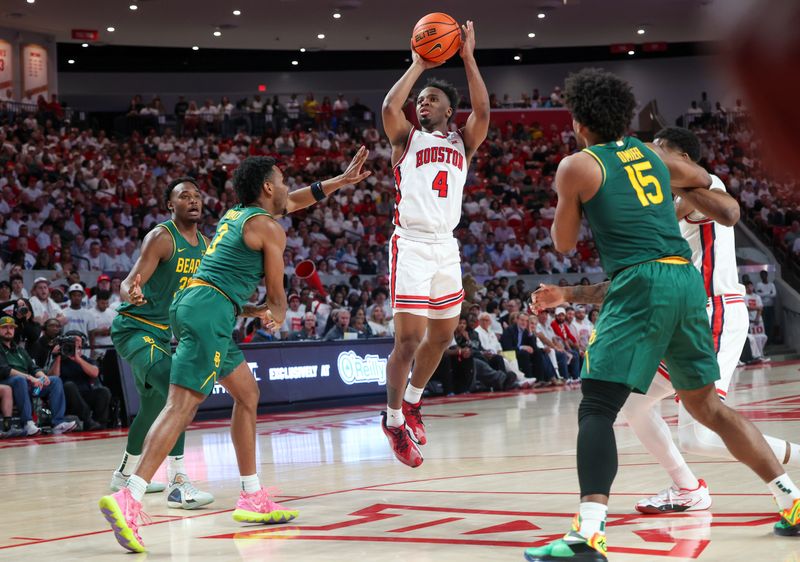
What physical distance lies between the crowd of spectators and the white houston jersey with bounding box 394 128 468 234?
3162mm

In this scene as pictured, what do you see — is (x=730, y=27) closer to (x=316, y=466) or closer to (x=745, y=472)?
(x=745, y=472)

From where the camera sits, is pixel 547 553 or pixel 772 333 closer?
pixel 547 553

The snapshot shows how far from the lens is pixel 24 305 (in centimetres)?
1112

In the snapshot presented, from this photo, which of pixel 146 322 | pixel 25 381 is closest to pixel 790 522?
pixel 146 322

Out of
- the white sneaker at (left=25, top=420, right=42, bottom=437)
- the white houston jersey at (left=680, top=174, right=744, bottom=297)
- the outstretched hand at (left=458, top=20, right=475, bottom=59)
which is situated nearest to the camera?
the white houston jersey at (left=680, top=174, right=744, bottom=297)

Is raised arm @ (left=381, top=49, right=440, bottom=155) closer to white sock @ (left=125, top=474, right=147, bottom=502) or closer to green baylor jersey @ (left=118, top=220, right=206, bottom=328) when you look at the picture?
green baylor jersey @ (left=118, top=220, right=206, bottom=328)

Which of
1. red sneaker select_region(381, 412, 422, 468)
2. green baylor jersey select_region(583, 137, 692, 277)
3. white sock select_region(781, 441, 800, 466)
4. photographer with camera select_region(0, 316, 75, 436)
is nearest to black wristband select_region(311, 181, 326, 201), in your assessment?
red sneaker select_region(381, 412, 422, 468)

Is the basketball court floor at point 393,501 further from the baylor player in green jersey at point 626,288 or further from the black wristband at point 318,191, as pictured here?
the black wristband at point 318,191

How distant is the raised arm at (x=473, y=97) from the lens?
604cm

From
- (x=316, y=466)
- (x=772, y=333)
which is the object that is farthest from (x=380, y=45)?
(x=316, y=466)

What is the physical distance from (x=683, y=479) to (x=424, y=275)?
2.23 metres

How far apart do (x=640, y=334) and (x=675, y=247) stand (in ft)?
1.43

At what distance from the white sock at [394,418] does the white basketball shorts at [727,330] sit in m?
2.07

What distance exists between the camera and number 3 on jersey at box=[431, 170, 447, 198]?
6270mm
